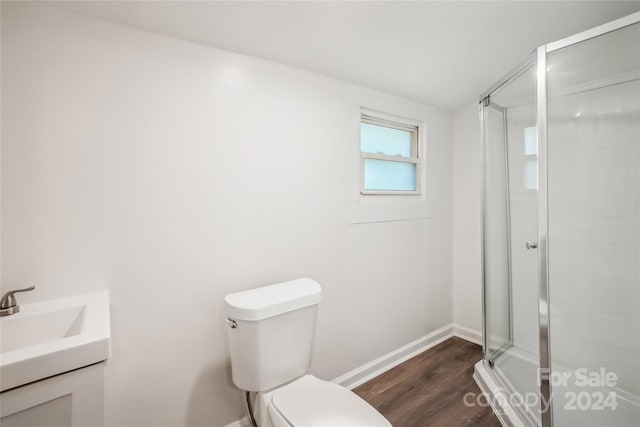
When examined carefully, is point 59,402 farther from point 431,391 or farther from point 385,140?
point 385,140

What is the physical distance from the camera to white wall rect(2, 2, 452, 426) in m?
1.09

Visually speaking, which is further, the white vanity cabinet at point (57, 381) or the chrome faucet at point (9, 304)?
the chrome faucet at point (9, 304)

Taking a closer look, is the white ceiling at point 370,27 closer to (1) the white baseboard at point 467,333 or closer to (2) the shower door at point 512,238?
(2) the shower door at point 512,238

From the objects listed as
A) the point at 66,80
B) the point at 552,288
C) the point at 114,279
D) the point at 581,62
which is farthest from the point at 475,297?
the point at 66,80

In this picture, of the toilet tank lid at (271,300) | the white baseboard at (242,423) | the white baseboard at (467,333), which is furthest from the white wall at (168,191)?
the white baseboard at (467,333)

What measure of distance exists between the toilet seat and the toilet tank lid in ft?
1.12

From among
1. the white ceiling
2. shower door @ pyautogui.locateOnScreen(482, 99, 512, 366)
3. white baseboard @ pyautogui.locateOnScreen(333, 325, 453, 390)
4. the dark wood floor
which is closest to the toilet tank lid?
white baseboard @ pyautogui.locateOnScreen(333, 325, 453, 390)

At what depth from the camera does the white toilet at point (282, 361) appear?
3.71 ft

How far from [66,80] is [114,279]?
2.68ft

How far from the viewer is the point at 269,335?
4.20 feet

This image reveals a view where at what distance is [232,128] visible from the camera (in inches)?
58.4

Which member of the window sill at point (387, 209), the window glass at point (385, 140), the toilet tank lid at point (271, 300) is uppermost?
the window glass at point (385, 140)

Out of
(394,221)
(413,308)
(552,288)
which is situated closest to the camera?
(552,288)

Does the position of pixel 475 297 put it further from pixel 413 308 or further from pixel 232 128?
pixel 232 128
